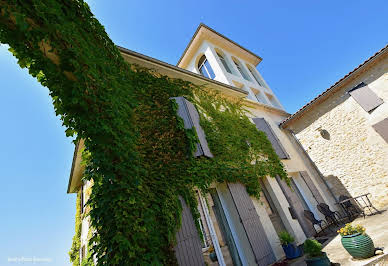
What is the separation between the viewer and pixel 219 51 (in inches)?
484

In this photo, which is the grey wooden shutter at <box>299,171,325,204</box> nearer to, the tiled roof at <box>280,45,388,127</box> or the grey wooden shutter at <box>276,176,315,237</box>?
the grey wooden shutter at <box>276,176,315,237</box>

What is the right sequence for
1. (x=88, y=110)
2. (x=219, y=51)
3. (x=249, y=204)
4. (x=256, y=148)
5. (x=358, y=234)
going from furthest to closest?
(x=219, y=51)
(x=256, y=148)
(x=249, y=204)
(x=358, y=234)
(x=88, y=110)

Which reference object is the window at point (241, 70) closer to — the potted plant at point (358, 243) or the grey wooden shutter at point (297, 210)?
the grey wooden shutter at point (297, 210)

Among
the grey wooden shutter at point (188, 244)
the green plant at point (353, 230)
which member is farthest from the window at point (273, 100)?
the grey wooden shutter at point (188, 244)

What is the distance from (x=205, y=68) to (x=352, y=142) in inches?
351

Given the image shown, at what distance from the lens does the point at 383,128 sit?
698 centimetres

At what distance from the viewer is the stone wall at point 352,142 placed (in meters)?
7.20

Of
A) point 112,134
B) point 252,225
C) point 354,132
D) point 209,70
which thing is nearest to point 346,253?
point 252,225

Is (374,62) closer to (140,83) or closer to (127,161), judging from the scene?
(140,83)

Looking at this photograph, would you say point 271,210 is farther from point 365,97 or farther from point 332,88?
point 332,88

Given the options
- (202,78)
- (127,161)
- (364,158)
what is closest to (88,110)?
(127,161)

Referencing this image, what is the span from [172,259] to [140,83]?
4329 millimetres

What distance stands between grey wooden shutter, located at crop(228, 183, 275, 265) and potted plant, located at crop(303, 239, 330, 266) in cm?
108

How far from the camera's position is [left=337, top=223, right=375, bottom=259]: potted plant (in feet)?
10.3
